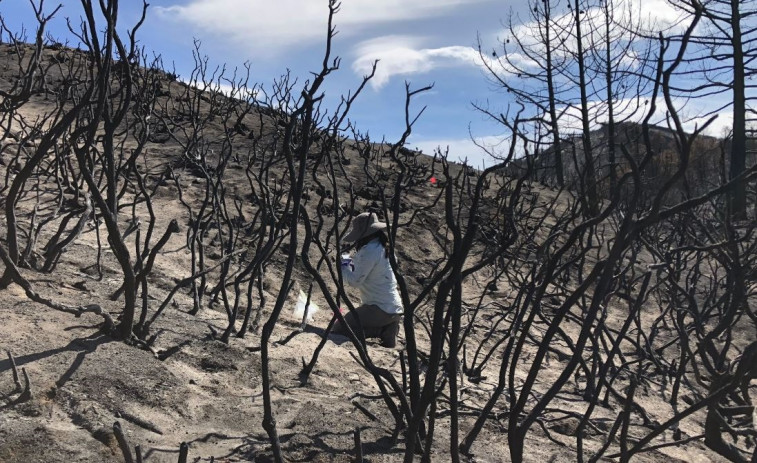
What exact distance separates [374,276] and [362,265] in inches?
5.6

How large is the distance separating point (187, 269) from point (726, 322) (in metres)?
4.08

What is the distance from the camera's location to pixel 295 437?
2600 mm

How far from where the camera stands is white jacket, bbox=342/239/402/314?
5.39 m

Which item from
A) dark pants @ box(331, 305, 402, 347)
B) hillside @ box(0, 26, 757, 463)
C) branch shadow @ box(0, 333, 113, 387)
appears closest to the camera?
hillside @ box(0, 26, 757, 463)

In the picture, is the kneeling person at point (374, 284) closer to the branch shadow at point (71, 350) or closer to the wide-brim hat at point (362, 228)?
the wide-brim hat at point (362, 228)

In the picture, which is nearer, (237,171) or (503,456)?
(503,456)

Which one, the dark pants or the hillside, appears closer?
the hillside

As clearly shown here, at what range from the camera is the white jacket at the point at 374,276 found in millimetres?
5395

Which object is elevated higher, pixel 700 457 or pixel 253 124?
pixel 253 124

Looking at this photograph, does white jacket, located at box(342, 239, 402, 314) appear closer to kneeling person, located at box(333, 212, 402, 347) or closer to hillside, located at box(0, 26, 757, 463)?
kneeling person, located at box(333, 212, 402, 347)

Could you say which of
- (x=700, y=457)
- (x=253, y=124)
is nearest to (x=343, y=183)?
(x=253, y=124)

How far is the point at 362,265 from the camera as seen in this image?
541 cm

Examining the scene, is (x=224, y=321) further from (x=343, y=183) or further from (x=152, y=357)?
(x=343, y=183)

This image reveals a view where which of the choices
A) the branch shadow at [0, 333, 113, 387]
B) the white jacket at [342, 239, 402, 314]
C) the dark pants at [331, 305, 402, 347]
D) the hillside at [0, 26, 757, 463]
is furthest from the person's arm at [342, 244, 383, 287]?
the branch shadow at [0, 333, 113, 387]
